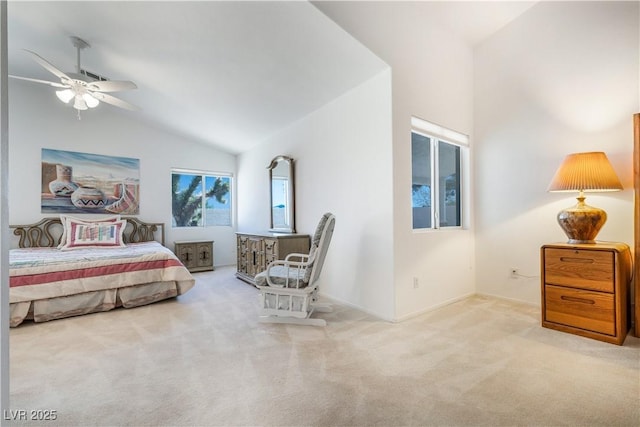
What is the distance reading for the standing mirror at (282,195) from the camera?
4.35m

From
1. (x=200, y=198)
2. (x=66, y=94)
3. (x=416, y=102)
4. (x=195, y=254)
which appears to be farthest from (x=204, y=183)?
(x=416, y=102)

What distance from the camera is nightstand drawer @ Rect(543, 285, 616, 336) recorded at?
2.28 m

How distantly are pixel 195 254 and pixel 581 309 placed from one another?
5478 millimetres

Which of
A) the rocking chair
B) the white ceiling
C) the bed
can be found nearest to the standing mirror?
the white ceiling

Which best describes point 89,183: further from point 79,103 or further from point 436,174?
point 436,174

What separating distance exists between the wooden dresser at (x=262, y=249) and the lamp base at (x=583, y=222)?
110 inches

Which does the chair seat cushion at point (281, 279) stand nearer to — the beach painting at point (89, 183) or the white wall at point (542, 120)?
the white wall at point (542, 120)

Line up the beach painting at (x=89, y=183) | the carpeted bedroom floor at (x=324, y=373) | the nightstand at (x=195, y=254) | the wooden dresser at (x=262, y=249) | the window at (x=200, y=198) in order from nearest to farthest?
the carpeted bedroom floor at (x=324, y=373) → the wooden dresser at (x=262, y=249) → the beach painting at (x=89, y=183) → the nightstand at (x=195, y=254) → the window at (x=200, y=198)

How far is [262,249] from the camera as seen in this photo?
410 cm

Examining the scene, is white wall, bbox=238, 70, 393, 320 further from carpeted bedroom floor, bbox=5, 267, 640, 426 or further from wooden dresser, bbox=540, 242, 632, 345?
wooden dresser, bbox=540, 242, 632, 345

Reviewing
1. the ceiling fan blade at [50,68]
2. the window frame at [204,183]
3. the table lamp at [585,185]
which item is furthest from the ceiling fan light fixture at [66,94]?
the table lamp at [585,185]

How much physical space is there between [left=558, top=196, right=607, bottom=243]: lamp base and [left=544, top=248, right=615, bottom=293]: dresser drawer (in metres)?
0.21

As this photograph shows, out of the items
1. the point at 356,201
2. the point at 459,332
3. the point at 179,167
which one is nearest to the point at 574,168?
the point at 459,332

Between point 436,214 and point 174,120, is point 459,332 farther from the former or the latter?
point 174,120
